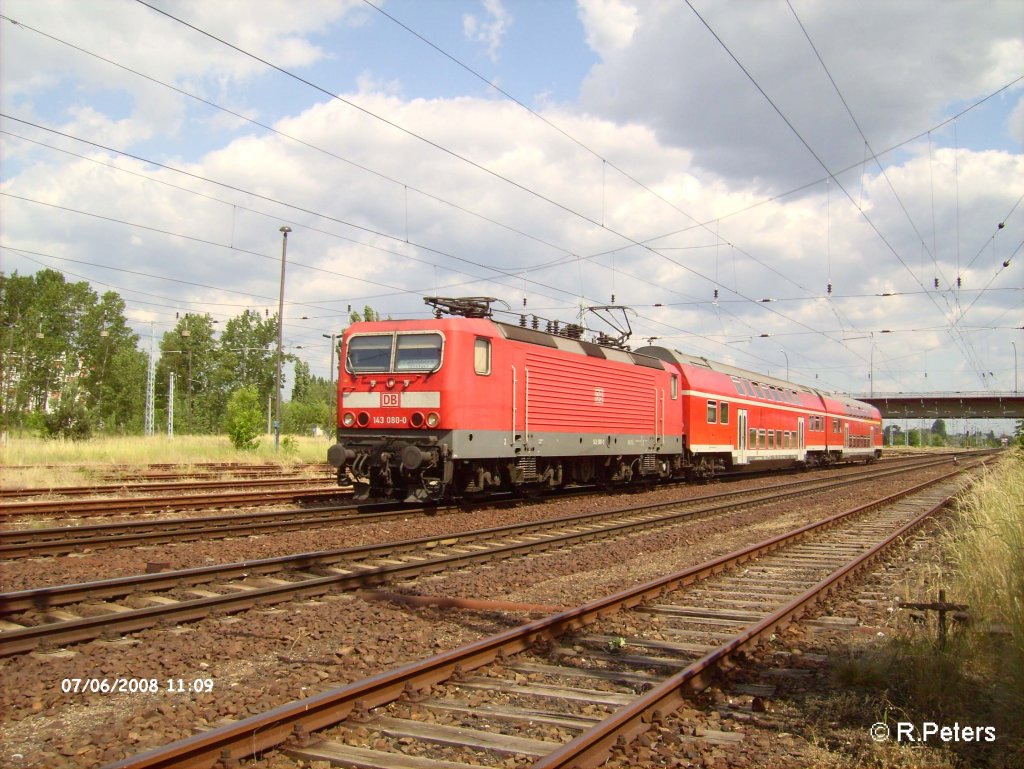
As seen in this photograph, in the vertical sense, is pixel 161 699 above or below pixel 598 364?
below

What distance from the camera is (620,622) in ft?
24.4

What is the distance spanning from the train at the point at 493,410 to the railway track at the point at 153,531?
4.30 ft

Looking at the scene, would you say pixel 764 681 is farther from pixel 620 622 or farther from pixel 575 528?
pixel 575 528

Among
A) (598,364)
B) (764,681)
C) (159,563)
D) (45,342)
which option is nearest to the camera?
(764,681)

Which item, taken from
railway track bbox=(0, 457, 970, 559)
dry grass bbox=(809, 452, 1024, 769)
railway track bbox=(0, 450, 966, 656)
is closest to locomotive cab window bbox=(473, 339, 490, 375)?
railway track bbox=(0, 457, 970, 559)

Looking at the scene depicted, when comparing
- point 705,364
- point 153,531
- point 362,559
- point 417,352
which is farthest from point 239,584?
point 705,364

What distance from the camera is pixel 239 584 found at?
28.0 ft

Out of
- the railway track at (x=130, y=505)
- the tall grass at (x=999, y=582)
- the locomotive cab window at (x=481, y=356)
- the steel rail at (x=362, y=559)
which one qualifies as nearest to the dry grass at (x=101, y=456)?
the railway track at (x=130, y=505)

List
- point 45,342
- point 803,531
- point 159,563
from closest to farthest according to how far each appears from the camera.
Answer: point 159,563, point 803,531, point 45,342

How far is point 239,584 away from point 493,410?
732cm

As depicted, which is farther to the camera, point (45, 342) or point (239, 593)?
point (45, 342)

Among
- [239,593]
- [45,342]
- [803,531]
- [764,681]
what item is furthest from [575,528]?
[45,342]

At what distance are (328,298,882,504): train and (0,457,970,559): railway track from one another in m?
1.31

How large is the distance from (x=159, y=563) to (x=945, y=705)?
788 centimetres
